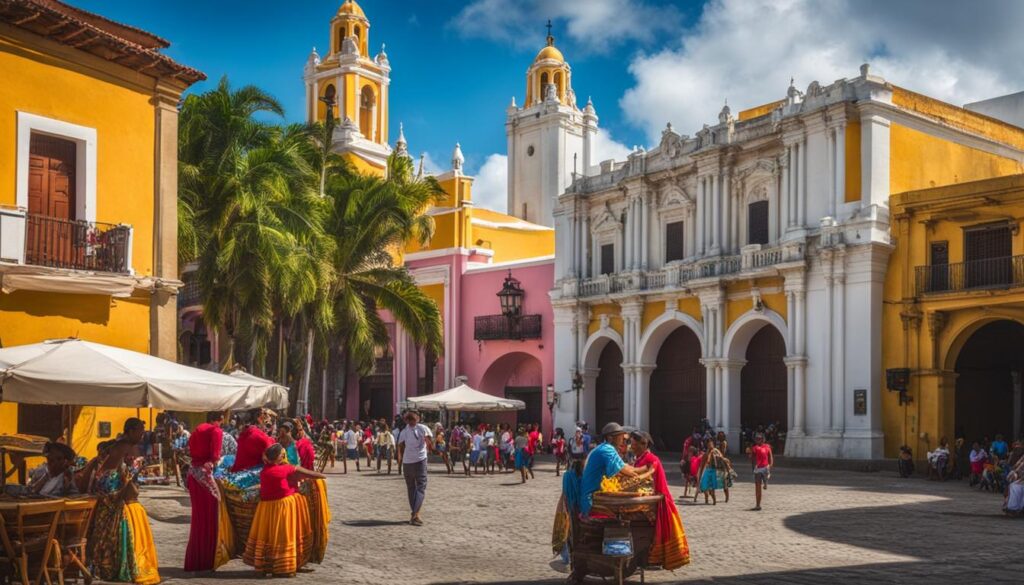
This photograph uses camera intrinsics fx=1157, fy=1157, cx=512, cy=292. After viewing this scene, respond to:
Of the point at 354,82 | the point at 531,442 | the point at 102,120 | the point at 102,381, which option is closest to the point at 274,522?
the point at 102,381

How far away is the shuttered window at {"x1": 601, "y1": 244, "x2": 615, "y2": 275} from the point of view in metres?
37.4

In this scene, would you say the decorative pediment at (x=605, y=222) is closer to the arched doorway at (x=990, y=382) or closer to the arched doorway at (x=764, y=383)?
the arched doorway at (x=764, y=383)

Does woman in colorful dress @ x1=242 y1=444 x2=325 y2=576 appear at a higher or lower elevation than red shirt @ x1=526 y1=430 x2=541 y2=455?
higher

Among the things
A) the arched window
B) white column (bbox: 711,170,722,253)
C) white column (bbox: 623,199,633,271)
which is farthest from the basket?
the arched window

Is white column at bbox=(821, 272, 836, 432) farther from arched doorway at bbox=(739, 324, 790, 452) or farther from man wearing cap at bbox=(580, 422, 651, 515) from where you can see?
man wearing cap at bbox=(580, 422, 651, 515)

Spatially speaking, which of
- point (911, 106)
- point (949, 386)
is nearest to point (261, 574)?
point (949, 386)

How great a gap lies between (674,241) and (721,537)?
21850 mm

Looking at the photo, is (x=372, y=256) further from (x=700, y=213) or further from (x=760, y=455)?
(x=760, y=455)

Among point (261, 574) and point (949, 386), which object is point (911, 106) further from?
point (261, 574)

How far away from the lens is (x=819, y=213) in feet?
98.5

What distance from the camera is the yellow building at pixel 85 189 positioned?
1589 cm

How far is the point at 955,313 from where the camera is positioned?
89.6 feet

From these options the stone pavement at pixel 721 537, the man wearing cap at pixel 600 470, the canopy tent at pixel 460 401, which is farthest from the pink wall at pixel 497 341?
the man wearing cap at pixel 600 470

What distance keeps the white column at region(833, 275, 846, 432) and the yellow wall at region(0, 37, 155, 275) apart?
1768 centimetres
